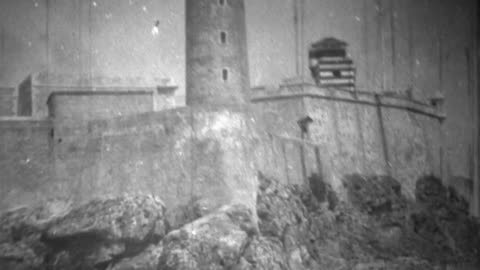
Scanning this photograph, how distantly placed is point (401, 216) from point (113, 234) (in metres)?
11.8

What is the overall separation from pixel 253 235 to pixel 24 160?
8.72m

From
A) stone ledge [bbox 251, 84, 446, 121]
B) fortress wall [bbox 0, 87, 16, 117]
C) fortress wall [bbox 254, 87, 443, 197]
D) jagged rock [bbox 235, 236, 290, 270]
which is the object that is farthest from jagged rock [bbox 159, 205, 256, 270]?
fortress wall [bbox 0, 87, 16, 117]

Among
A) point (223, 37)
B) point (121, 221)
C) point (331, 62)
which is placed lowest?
point (121, 221)

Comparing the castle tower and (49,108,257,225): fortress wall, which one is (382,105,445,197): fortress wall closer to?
the castle tower

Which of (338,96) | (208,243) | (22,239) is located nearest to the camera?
(208,243)

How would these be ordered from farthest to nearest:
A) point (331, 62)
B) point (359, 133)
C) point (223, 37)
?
1. point (331, 62)
2. point (359, 133)
3. point (223, 37)

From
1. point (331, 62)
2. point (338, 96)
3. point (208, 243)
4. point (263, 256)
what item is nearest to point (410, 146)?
point (338, 96)

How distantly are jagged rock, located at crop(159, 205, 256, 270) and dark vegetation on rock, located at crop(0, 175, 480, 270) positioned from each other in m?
0.03

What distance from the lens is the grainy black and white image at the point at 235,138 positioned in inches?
889

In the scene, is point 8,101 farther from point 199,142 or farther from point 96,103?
point 199,142

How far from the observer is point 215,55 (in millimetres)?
23906

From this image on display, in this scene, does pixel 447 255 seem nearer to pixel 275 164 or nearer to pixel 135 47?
pixel 275 164

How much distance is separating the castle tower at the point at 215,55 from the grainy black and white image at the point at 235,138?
0.16ft

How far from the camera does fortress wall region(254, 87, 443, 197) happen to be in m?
28.0
